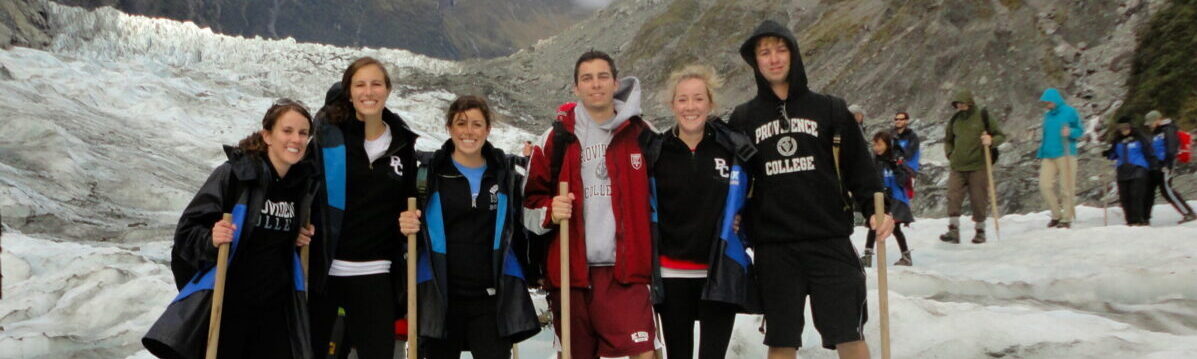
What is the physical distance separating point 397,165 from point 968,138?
7.25 metres

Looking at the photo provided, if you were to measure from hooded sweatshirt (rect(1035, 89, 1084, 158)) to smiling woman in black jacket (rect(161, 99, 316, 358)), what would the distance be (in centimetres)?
914

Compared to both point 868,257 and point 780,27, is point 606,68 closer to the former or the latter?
point 780,27

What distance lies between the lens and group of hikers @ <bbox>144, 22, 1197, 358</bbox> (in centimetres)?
358

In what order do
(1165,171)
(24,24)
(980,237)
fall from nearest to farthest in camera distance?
(1165,171)
(980,237)
(24,24)

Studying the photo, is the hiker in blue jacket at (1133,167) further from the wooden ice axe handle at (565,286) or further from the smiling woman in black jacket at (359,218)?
the smiling woman in black jacket at (359,218)

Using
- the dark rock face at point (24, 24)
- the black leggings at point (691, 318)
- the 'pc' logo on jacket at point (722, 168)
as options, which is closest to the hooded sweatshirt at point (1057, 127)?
the 'pc' logo on jacket at point (722, 168)

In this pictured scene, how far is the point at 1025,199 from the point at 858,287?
15.0m

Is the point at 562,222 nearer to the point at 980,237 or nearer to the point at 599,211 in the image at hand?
the point at 599,211

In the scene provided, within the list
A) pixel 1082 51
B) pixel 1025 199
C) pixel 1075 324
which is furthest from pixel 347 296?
pixel 1082 51

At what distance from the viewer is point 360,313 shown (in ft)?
12.7

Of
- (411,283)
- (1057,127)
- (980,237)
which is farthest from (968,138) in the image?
(411,283)

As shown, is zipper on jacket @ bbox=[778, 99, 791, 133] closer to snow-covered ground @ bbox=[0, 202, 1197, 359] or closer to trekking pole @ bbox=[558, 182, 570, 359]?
trekking pole @ bbox=[558, 182, 570, 359]

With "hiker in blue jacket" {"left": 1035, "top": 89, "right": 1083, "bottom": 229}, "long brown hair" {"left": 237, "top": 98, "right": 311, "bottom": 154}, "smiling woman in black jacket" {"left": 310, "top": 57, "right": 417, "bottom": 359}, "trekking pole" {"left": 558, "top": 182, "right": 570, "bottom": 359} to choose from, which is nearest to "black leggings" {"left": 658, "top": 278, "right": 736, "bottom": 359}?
"trekking pole" {"left": 558, "top": 182, "right": 570, "bottom": 359}

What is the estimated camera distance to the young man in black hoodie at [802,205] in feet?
11.7
